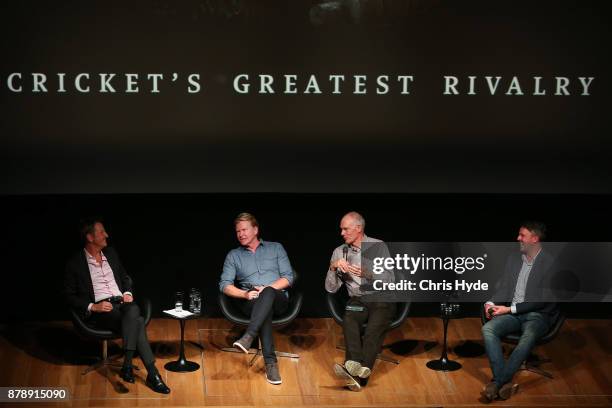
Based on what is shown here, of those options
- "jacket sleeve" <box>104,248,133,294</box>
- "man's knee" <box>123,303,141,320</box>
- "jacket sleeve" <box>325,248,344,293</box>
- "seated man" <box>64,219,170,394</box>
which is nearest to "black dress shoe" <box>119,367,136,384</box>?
"seated man" <box>64,219,170,394</box>

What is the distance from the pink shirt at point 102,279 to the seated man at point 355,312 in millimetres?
1428

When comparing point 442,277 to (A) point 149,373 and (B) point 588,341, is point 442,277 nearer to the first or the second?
(B) point 588,341

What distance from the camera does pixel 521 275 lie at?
7.40m

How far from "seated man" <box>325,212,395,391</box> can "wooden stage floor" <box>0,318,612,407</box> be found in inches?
5.3

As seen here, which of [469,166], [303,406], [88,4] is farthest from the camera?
[469,166]

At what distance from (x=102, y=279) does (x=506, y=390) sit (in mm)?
2693

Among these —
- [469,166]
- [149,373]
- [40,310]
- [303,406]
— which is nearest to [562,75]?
[469,166]

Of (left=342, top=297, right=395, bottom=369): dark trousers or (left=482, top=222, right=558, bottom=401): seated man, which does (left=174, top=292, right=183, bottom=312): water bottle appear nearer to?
(left=342, top=297, right=395, bottom=369): dark trousers

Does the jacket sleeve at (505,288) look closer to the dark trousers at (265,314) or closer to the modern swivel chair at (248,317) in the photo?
the modern swivel chair at (248,317)

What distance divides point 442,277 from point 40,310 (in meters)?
2.93

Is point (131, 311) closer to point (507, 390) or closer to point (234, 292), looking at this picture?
point (234, 292)

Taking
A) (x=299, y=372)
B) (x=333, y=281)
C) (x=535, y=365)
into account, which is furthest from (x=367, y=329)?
(x=535, y=365)

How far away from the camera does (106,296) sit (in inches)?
289

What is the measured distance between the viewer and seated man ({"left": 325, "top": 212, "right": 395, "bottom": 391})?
23.5 feet
